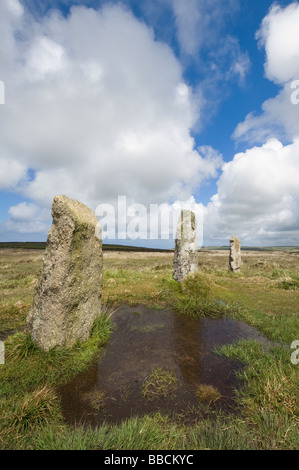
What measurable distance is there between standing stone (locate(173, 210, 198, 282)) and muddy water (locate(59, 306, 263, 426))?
517 centimetres

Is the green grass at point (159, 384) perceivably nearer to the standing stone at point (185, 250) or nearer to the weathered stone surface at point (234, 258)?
the standing stone at point (185, 250)

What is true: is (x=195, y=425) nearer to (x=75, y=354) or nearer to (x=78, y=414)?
(x=78, y=414)

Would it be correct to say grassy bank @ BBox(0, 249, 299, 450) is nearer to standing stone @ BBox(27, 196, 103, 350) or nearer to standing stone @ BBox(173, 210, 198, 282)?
standing stone @ BBox(27, 196, 103, 350)

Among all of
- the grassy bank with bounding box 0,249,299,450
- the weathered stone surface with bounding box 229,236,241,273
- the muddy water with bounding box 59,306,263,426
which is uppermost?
the weathered stone surface with bounding box 229,236,241,273

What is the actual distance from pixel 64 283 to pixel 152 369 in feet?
10.1

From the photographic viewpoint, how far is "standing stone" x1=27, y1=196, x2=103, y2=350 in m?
5.68

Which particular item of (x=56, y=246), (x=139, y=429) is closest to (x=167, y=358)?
(x=139, y=429)

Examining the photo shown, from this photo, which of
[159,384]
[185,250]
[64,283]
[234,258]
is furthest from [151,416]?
[234,258]

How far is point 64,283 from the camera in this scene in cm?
572

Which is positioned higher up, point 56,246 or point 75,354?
point 56,246

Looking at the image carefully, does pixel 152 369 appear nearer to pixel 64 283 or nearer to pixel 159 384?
pixel 159 384

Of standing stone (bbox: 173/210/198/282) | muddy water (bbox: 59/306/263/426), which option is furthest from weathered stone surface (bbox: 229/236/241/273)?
muddy water (bbox: 59/306/263/426)
